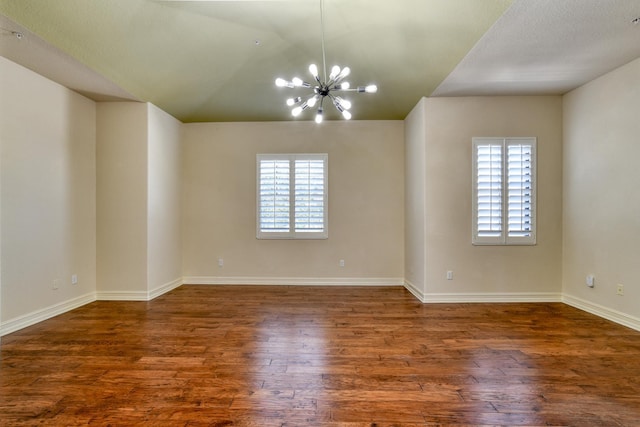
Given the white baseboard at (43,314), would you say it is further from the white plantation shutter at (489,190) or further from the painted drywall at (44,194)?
the white plantation shutter at (489,190)

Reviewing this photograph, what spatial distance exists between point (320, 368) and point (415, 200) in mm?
3191

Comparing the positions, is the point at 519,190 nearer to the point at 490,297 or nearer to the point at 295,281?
the point at 490,297

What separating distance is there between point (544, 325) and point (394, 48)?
3595 millimetres

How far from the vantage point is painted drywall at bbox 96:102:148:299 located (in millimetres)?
4562

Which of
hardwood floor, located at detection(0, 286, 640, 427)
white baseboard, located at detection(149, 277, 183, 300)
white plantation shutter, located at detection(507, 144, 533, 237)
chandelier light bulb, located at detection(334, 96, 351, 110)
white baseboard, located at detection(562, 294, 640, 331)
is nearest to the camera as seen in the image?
hardwood floor, located at detection(0, 286, 640, 427)

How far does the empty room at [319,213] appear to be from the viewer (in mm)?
2338

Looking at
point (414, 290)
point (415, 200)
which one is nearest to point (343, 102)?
point (415, 200)

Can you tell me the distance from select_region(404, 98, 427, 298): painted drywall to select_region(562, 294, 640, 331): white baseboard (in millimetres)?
2016

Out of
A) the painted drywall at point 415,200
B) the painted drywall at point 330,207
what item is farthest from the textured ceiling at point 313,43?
the painted drywall at point 330,207

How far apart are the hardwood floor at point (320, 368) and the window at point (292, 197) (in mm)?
1720

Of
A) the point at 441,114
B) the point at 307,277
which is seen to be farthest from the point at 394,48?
the point at 307,277

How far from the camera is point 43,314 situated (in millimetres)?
3715

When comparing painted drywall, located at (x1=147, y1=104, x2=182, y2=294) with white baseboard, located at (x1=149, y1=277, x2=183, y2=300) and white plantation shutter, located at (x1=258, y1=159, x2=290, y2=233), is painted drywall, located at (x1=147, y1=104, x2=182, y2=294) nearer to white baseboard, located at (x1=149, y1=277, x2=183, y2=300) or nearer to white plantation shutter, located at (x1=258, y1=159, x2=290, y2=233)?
white baseboard, located at (x1=149, y1=277, x2=183, y2=300)

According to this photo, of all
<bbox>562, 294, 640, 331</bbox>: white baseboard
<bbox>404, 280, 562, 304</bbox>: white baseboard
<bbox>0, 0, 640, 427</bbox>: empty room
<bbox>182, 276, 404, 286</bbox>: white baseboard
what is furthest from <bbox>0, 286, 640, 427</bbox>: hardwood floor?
<bbox>182, 276, 404, 286</bbox>: white baseboard
